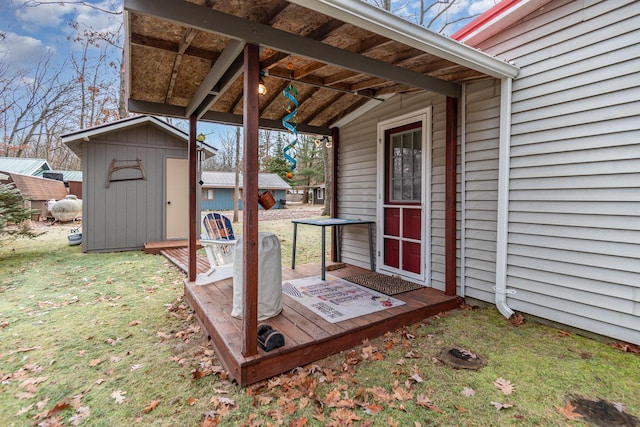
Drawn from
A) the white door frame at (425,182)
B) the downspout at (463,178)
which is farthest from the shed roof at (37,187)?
the downspout at (463,178)

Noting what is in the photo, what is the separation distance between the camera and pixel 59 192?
1345cm

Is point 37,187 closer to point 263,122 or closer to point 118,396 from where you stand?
point 263,122

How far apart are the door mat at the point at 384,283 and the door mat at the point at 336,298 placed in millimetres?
116

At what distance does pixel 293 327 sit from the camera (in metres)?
2.53

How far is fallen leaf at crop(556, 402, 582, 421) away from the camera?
1.69 meters

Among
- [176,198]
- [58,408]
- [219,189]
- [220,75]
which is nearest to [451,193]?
[220,75]

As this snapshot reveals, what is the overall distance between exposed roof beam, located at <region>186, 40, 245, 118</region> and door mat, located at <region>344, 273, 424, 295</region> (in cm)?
268

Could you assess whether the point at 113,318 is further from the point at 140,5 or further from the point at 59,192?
the point at 59,192

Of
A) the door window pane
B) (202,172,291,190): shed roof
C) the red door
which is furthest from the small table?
(202,172,291,190): shed roof

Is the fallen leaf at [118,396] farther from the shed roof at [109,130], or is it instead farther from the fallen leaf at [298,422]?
the shed roof at [109,130]

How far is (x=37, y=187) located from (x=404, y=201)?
13.8m

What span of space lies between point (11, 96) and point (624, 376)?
71.6 feet

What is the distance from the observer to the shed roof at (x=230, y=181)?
22.2m

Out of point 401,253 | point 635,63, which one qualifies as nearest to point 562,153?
point 635,63
